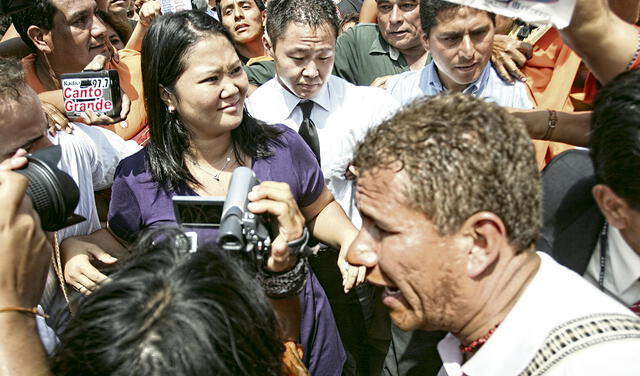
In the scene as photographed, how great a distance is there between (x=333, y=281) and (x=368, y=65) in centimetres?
159

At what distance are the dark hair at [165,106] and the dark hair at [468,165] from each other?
46.1 inches

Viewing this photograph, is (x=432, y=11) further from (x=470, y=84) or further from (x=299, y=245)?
(x=299, y=245)

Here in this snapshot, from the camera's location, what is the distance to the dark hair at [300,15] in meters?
3.25

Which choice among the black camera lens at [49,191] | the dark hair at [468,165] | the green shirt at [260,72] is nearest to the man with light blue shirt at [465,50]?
the green shirt at [260,72]

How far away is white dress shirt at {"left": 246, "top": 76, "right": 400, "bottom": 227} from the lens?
10.2 feet

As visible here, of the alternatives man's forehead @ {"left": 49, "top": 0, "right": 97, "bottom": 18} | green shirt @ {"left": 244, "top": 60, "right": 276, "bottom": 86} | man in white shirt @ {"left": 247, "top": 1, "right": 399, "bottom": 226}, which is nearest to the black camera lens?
man in white shirt @ {"left": 247, "top": 1, "right": 399, "bottom": 226}

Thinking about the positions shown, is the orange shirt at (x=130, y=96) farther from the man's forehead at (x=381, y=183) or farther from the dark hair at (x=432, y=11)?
the man's forehead at (x=381, y=183)

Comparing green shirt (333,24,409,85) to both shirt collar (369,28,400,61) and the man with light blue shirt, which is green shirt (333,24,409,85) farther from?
the man with light blue shirt

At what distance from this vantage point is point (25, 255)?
1.50 meters

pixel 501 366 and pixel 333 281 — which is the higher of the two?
pixel 501 366

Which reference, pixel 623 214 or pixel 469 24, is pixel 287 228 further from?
pixel 469 24

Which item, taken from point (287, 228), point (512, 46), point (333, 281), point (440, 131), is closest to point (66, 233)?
point (287, 228)

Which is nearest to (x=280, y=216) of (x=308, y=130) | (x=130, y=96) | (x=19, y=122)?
(x=19, y=122)

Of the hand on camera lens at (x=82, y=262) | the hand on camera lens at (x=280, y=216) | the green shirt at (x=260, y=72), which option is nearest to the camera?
the hand on camera lens at (x=280, y=216)
